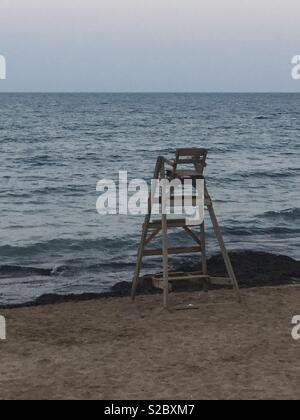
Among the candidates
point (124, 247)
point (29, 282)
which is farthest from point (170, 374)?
point (124, 247)

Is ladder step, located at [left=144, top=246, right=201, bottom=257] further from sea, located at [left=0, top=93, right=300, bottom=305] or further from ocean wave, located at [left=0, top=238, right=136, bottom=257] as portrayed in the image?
ocean wave, located at [left=0, top=238, right=136, bottom=257]

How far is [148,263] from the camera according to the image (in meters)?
14.4

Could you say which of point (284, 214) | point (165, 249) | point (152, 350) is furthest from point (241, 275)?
point (284, 214)

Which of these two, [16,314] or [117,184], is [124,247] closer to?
[16,314]

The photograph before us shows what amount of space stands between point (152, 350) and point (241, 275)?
18.5 ft

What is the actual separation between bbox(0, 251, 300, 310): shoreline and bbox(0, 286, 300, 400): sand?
137 centimetres

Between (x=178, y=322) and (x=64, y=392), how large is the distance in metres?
2.41

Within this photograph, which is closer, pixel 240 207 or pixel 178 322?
pixel 178 322

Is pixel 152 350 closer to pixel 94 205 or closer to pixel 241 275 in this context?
pixel 241 275

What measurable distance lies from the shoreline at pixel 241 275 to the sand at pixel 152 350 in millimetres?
1370

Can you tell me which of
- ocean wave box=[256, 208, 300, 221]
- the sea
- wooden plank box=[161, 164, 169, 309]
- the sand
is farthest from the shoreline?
ocean wave box=[256, 208, 300, 221]

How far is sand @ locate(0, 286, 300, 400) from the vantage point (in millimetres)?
5859

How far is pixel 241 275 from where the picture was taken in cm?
1233
